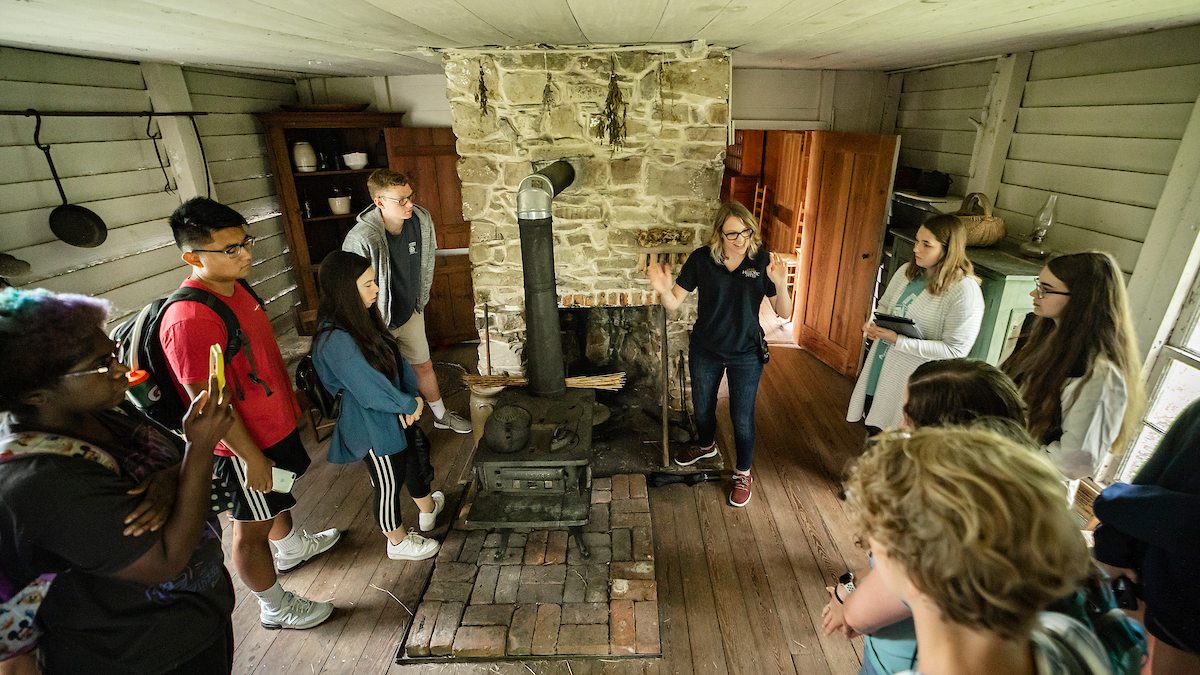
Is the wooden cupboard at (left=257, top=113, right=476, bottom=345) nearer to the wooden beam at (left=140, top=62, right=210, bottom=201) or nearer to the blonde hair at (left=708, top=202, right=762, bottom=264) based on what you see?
the wooden beam at (left=140, top=62, right=210, bottom=201)

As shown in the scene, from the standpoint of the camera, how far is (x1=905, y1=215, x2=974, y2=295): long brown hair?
235cm

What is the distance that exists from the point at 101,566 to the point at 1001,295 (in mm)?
3551

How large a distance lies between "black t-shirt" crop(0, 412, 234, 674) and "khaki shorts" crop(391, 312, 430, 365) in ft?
6.72

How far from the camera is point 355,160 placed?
448cm

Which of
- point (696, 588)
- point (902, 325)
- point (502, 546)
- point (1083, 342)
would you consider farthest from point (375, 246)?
point (1083, 342)

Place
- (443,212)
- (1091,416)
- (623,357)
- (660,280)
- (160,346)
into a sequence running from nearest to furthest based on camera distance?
(1091,416), (160,346), (660,280), (623,357), (443,212)

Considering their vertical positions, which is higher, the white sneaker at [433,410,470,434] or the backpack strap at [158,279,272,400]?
the backpack strap at [158,279,272,400]

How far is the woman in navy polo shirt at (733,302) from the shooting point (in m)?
2.67

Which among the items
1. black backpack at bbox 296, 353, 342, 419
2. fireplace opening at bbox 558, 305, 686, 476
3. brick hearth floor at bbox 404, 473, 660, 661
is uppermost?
black backpack at bbox 296, 353, 342, 419

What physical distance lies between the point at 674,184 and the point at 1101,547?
8.55 ft

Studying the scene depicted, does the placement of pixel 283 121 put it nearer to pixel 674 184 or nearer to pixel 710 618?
pixel 674 184

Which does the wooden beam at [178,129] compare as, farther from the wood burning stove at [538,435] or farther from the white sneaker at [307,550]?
the wood burning stove at [538,435]

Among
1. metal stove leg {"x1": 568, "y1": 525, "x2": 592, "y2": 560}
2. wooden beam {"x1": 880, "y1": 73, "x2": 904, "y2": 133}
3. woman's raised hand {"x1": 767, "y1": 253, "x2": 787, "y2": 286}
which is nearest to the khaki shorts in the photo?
metal stove leg {"x1": 568, "y1": 525, "x2": 592, "y2": 560}

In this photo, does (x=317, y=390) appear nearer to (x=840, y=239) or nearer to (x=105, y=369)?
(x=105, y=369)
